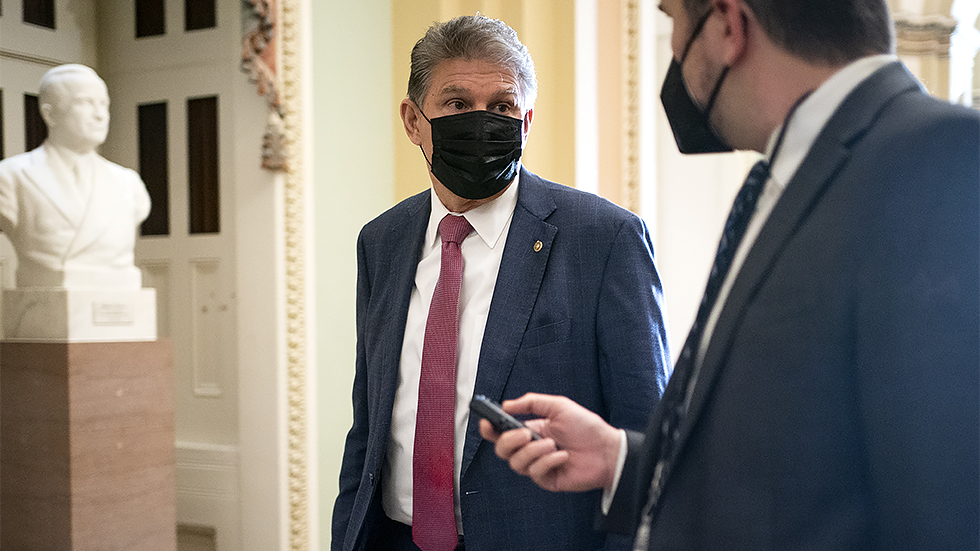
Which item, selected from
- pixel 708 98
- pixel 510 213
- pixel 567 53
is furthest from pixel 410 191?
pixel 708 98

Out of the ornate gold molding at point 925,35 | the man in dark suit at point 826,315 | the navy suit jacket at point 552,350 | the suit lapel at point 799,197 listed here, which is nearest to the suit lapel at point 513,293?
the navy suit jacket at point 552,350

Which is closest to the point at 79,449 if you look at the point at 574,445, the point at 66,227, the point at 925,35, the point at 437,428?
the point at 66,227

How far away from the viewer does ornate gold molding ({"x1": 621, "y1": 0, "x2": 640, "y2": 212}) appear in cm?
539

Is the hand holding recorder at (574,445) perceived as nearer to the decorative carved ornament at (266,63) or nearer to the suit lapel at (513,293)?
the suit lapel at (513,293)

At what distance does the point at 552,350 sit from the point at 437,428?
0.28 metres

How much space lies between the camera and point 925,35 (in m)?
5.18

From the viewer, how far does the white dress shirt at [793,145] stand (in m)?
0.92

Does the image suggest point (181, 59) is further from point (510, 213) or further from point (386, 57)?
point (510, 213)

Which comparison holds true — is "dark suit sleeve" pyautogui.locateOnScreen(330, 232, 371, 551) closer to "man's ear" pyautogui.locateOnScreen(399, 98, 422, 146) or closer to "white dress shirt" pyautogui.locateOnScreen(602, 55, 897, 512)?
"man's ear" pyautogui.locateOnScreen(399, 98, 422, 146)

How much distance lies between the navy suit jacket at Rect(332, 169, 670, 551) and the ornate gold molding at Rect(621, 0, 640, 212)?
3641 millimetres

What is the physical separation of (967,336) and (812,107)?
0.30 m

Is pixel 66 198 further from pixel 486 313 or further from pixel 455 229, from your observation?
pixel 486 313

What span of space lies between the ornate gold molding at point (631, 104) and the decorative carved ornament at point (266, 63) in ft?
7.57

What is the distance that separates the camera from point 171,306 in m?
4.70
